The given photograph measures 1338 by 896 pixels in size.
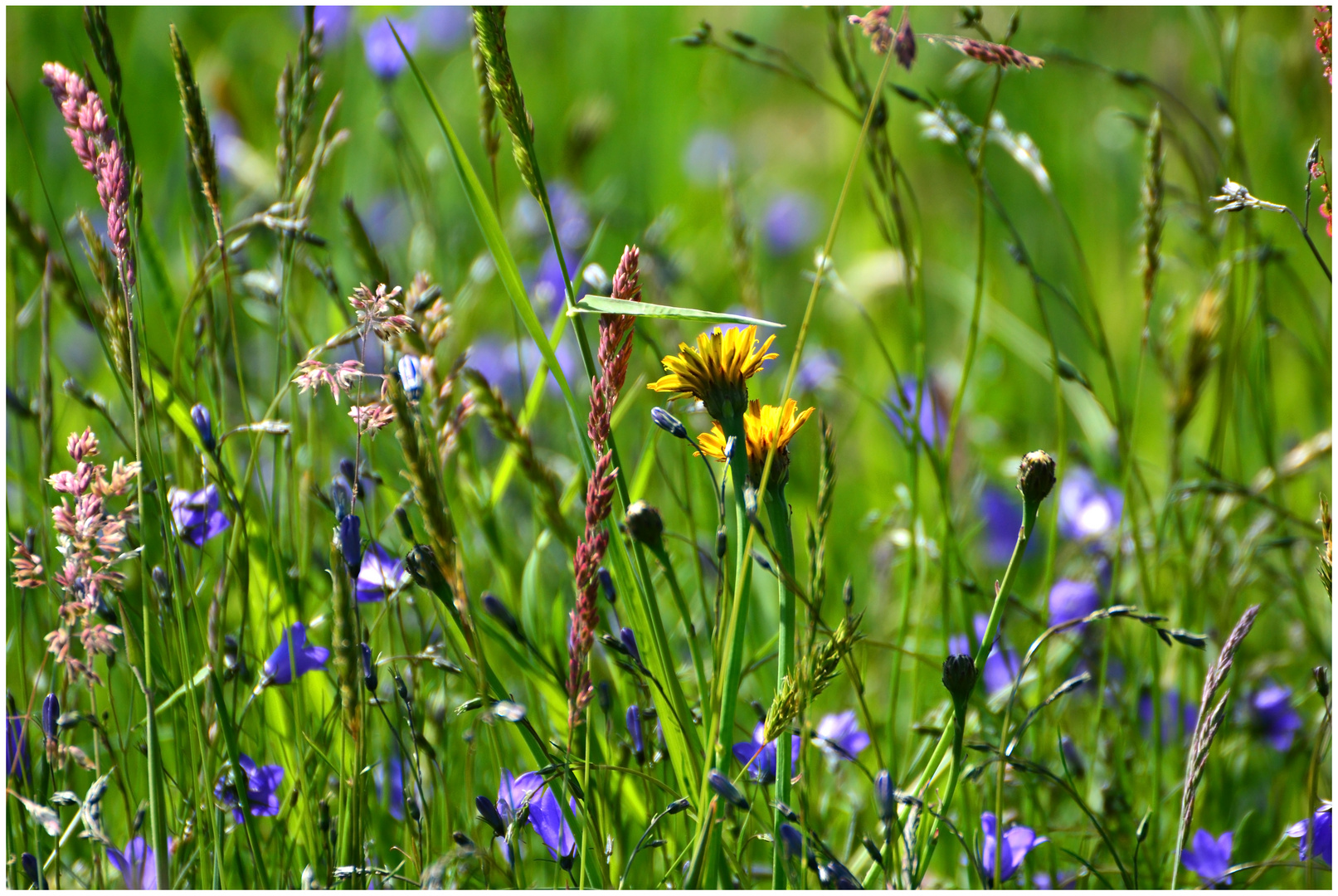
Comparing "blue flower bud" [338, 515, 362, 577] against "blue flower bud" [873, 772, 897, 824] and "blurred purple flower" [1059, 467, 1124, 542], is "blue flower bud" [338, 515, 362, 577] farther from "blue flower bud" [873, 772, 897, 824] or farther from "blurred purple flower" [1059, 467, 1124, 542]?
"blurred purple flower" [1059, 467, 1124, 542]

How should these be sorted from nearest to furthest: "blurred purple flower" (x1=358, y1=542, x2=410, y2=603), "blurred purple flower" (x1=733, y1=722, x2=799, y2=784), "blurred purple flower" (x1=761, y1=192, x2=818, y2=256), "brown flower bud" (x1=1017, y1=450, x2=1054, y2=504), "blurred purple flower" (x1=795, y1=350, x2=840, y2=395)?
"brown flower bud" (x1=1017, y1=450, x2=1054, y2=504) → "blurred purple flower" (x1=733, y1=722, x2=799, y2=784) → "blurred purple flower" (x1=358, y1=542, x2=410, y2=603) → "blurred purple flower" (x1=795, y1=350, x2=840, y2=395) → "blurred purple flower" (x1=761, y1=192, x2=818, y2=256)

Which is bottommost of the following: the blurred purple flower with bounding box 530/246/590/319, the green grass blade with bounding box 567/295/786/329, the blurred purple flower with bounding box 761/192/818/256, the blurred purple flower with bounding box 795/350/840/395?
the green grass blade with bounding box 567/295/786/329

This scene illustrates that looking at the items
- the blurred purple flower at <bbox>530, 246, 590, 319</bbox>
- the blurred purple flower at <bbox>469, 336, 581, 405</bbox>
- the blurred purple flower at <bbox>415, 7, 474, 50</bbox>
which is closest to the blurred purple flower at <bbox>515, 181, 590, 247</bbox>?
the blurred purple flower at <bbox>530, 246, 590, 319</bbox>

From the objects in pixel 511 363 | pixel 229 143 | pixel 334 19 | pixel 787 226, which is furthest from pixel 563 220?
pixel 787 226

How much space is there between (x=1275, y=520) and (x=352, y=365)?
1023 mm

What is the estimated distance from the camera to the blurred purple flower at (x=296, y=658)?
2.62 ft

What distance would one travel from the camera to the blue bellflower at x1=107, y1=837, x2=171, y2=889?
0.66 metres

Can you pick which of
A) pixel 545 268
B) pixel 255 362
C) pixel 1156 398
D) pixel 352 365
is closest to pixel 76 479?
pixel 352 365

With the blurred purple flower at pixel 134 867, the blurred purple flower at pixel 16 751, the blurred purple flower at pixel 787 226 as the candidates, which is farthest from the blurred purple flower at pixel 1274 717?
the blurred purple flower at pixel 787 226

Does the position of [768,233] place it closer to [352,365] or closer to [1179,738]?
[1179,738]

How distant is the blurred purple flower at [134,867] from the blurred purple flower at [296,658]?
145 mm

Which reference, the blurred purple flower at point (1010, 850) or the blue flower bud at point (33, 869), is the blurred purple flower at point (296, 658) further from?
the blurred purple flower at point (1010, 850)

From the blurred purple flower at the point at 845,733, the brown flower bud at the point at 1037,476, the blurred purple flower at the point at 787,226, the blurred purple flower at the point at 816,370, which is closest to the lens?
the brown flower bud at the point at 1037,476

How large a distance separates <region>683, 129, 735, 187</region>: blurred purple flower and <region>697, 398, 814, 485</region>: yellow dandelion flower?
2.23m
